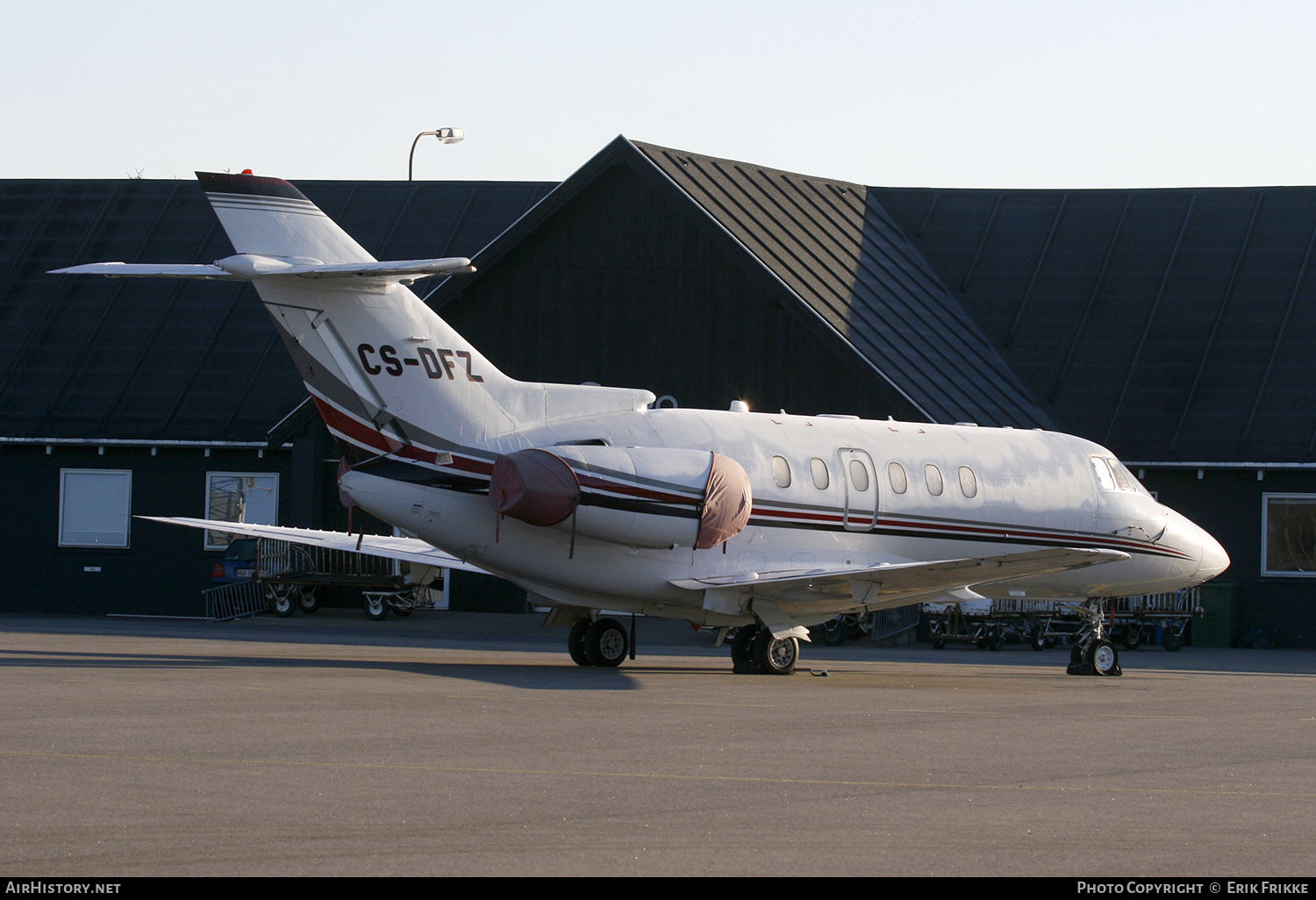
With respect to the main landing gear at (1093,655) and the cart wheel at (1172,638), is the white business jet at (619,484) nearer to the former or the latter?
the main landing gear at (1093,655)

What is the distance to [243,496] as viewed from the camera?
39531mm

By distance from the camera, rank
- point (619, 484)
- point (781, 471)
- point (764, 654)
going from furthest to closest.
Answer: point (781, 471) < point (764, 654) < point (619, 484)

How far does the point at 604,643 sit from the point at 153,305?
2269 cm

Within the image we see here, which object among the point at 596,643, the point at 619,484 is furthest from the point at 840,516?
the point at 619,484

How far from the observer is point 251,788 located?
36.6 feet

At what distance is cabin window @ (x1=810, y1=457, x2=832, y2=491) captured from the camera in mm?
23766

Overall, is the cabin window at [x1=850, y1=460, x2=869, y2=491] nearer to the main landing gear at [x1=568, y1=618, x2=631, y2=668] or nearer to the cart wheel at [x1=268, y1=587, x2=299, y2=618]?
the main landing gear at [x1=568, y1=618, x2=631, y2=668]

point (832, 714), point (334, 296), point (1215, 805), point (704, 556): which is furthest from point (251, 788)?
point (704, 556)

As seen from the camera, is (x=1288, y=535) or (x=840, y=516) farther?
(x=1288, y=535)

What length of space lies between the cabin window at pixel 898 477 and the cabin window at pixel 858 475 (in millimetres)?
411

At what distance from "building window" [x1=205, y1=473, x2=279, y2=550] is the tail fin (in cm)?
1875

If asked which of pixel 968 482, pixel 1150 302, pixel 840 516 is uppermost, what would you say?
pixel 1150 302

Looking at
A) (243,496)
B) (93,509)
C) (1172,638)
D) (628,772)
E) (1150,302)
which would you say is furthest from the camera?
(1150,302)

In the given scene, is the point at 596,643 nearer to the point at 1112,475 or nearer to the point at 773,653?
the point at 773,653
